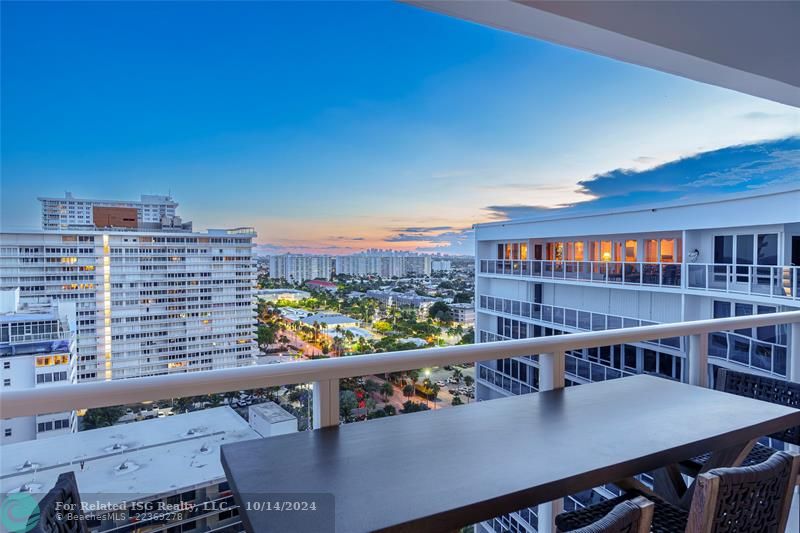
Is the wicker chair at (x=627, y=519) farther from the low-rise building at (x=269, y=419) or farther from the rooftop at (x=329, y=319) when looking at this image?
the rooftop at (x=329, y=319)

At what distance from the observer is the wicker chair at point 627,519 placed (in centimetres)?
81

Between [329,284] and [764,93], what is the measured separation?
9.95 ft

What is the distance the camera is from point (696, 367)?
264cm

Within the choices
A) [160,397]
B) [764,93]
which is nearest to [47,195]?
[160,397]

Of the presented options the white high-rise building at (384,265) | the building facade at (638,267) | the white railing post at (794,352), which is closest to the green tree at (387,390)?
the white high-rise building at (384,265)

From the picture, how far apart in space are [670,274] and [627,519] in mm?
6706

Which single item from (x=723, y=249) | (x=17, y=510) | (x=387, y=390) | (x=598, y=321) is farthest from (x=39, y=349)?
(x=723, y=249)

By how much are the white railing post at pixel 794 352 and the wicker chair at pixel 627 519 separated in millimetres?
3096

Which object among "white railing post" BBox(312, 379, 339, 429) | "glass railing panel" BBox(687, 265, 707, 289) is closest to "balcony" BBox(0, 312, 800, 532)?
"white railing post" BBox(312, 379, 339, 429)

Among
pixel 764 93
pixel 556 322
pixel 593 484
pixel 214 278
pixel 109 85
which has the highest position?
pixel 109 85

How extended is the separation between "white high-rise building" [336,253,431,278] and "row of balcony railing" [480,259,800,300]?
3779mm

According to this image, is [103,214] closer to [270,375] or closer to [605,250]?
[270,375]

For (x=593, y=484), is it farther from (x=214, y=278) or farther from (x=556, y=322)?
(x=556, y=322)

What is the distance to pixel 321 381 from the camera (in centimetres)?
153
